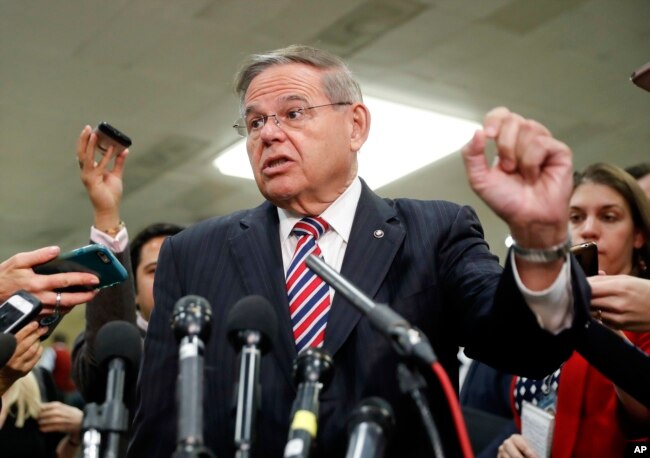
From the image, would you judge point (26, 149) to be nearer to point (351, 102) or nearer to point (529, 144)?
point (351, 102)

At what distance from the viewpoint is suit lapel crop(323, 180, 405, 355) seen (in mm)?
1812

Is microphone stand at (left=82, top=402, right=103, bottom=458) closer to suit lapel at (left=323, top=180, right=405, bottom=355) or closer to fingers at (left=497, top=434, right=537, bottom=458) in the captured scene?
suit lapel at (left=323, top=180, right=405, bottom=355)

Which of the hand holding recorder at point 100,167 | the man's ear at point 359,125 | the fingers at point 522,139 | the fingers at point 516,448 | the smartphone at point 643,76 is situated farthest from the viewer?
the hand holding recorder at point 100,167

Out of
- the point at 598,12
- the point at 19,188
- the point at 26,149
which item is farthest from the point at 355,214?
the point at 19,188

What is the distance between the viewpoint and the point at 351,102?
2.27 meters

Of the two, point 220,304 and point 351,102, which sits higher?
point 351,102

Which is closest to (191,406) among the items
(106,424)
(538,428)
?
(106,424)

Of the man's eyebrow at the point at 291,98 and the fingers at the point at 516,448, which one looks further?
the fingers at the point at 516,448

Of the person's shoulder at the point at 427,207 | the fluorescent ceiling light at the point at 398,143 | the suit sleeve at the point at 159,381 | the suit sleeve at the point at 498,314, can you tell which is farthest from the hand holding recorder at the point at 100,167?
the fluorescent ceiling light at the point at 398,143

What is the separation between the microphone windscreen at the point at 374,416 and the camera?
124 cm

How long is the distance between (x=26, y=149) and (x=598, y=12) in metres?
4.04

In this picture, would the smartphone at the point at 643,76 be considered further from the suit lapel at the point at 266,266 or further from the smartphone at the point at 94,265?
the smartphone at the point at 94,265

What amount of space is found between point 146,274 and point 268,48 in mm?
1986

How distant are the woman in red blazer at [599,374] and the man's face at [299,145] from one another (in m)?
0.65
